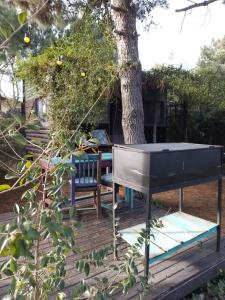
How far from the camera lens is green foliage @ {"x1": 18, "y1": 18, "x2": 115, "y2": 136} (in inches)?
272

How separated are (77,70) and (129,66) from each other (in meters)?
2.02

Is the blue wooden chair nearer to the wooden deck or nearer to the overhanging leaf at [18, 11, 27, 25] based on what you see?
the wooden deck

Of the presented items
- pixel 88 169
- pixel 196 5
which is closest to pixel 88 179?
pixel 88 169

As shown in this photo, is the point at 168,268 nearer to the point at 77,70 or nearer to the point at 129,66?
the point at 129,66

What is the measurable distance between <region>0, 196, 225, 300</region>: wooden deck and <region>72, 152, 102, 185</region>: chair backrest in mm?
550

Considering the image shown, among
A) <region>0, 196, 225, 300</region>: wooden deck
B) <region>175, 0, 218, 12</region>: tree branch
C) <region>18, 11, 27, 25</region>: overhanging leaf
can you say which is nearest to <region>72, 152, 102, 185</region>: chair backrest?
<region>0, 196, 225, 300</region>: wooden deck

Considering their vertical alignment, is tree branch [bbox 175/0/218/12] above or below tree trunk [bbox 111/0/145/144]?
above

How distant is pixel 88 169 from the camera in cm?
394

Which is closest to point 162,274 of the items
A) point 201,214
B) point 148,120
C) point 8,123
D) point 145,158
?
point 145,158

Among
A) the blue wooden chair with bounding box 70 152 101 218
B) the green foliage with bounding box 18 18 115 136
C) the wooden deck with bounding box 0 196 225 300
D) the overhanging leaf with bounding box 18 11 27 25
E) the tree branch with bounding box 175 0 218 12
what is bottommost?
the wooden deck with bounding box 0 196 225 300

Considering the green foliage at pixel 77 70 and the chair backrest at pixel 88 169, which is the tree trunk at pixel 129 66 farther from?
the chair backrest at pixel 88 169

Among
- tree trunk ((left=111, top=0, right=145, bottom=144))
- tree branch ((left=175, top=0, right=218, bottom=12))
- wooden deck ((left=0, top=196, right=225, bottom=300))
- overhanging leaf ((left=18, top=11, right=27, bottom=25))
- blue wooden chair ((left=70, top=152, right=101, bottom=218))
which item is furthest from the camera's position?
tree trunk ((left=111, top=0, right=145, bottom=144))

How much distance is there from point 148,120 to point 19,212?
935 cm

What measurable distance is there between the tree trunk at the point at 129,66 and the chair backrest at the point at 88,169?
5.46 feet
